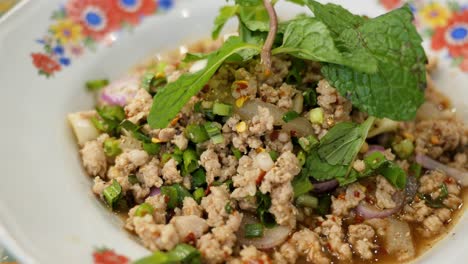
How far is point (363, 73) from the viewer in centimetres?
276

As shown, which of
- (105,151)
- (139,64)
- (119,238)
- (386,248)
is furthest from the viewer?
(139,64)

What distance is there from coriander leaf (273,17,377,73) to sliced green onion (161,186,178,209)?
35.6 inches

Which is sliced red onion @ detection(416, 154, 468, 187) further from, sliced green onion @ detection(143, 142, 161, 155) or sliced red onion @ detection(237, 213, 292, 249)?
sliced green onion @ detection(143, 142, 161, 155)

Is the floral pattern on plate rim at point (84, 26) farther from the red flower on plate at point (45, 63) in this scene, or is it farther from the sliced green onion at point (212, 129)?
the sliced green onion at point (212, 129)

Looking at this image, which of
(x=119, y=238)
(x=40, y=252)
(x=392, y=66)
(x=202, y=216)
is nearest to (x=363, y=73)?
(x=392, y=66)

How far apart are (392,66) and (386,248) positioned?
93 cm

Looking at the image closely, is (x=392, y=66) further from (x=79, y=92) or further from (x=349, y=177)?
(x=79, y=92)

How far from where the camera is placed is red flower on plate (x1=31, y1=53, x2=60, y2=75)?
3.44m

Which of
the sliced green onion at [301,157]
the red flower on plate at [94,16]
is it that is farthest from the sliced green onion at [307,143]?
the red flower on plate at [94,16]

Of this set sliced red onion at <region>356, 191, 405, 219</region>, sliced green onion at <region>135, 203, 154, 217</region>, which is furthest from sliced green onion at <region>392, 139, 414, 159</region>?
sliced green onion at <region>135, 203, 154, 217</region>

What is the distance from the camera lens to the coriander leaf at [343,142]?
9.61 feet

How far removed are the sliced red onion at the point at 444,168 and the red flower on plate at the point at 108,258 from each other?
5.97 ft

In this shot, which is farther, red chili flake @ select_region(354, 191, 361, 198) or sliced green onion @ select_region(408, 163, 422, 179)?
sliced green onion @ select_region(408, 163, 422, 179)

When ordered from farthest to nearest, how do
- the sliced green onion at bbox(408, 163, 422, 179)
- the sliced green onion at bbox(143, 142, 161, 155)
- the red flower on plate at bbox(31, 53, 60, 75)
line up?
the red flower on plate at bbox(31, 53, 60, 75) < the sliced green onion at bbox(408, 163, 422, 179) < the sliced green onion at bbox(143, 142, 161, 155)
